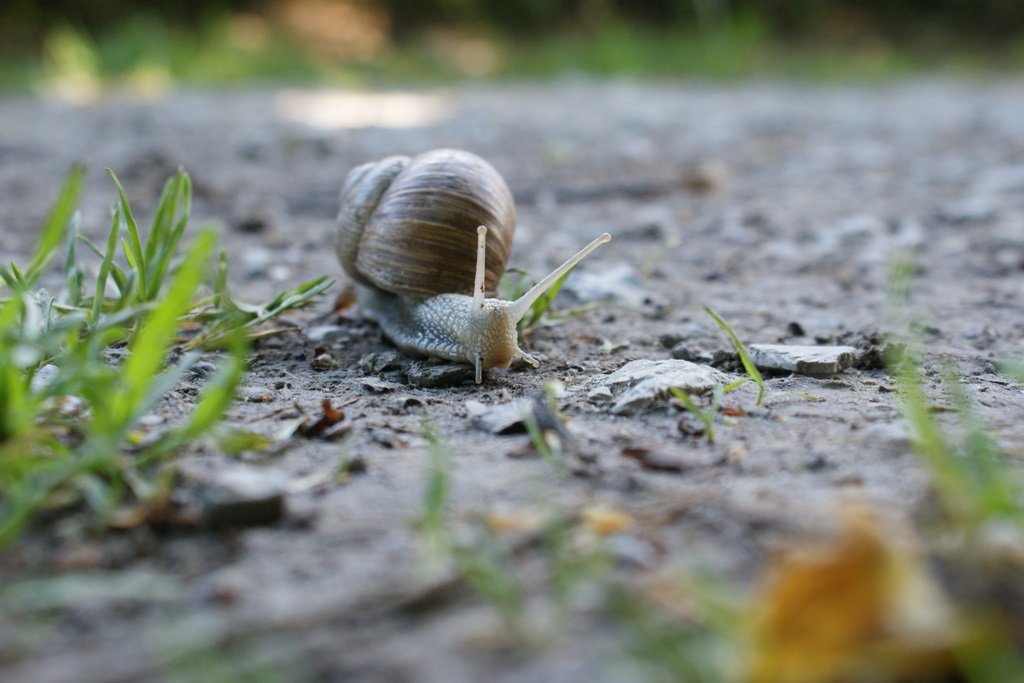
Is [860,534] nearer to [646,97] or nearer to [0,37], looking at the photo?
[646,97]

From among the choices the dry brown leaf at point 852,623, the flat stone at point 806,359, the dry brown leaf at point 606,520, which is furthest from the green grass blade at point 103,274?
the dry brown leaf at point 852,623

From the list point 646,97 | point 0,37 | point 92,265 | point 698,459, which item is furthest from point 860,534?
point 0,37

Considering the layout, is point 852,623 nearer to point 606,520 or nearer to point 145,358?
point 606,520

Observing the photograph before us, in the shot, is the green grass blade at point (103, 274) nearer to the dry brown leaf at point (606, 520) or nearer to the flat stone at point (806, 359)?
the dry brown leaf at point (606, 520)

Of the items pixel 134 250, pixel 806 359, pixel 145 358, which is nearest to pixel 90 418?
pixel 145 358

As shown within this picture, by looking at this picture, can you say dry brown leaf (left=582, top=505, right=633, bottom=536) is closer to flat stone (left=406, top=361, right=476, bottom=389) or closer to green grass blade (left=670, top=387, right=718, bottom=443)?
green grass blade (left=670, top=387, right=718, bottom=443)

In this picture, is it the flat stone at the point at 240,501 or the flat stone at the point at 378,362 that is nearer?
the flat stone at the point at 240,501
